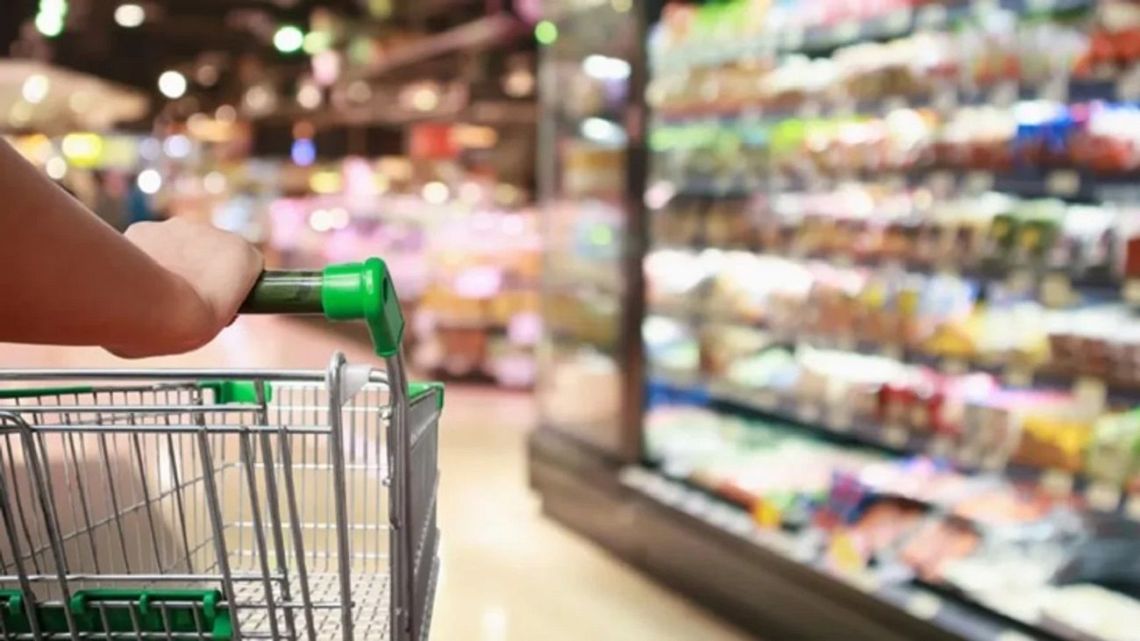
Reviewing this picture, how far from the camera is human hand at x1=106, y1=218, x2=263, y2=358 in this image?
3.30ft

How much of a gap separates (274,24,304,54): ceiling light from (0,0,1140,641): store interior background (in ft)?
37.8

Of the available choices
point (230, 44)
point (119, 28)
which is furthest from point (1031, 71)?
point (119, 28)

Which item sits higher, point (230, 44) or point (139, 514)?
point (230, 44)

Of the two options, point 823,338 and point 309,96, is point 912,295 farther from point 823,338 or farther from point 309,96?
point 309,96

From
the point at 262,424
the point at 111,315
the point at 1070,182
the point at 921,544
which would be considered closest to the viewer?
the point at 111,315

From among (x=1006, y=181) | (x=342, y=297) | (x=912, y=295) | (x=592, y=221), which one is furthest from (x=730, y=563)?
(x=342, y=297)

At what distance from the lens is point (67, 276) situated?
0.92 m

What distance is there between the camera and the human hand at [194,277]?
3.30 ft

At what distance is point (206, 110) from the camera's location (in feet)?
76.9

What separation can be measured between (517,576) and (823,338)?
4.32 feet

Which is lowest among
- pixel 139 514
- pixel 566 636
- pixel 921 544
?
pixel 566 636

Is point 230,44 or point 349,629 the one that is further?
point 230,44

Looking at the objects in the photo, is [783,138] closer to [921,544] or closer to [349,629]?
[921,544]

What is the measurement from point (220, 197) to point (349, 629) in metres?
16.8
